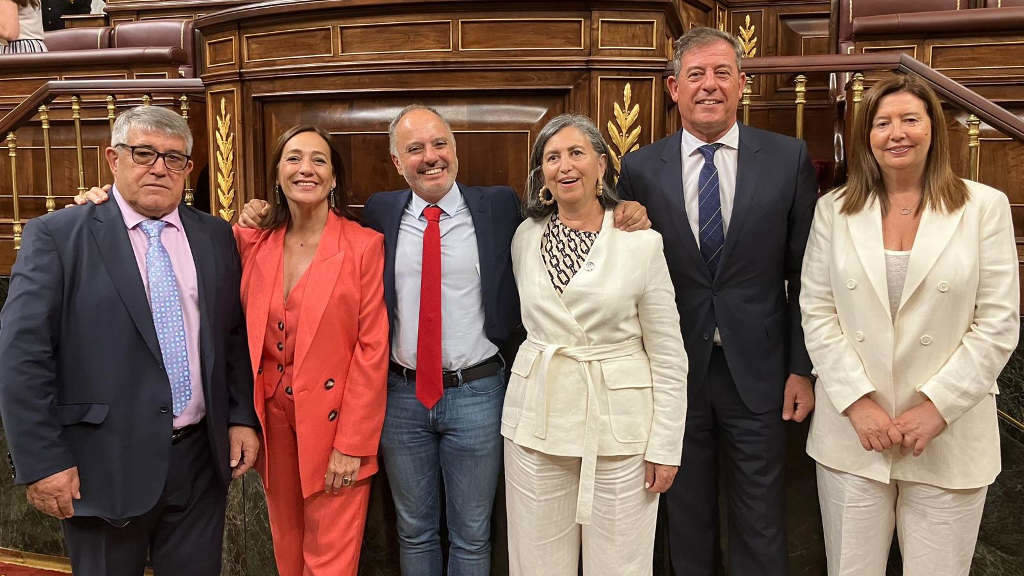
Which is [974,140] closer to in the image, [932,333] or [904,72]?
[904,72]

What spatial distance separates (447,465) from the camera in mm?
2256

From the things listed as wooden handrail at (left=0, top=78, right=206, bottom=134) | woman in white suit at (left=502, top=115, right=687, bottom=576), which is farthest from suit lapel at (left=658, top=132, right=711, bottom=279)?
wooden handrail at (left=0, top=78, right=206, bottom=134)

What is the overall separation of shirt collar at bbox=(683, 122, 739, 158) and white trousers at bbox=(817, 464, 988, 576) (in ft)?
2.98

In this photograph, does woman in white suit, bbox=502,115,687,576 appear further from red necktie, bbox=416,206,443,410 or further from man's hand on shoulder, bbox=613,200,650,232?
red necktie, bbox=416,206,443,410

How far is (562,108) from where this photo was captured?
116 inches

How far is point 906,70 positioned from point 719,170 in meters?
1.05

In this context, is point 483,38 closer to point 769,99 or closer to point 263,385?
point 263,385

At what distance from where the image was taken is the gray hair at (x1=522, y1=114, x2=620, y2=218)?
2.02m

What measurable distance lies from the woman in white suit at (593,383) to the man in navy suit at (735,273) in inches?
7.1

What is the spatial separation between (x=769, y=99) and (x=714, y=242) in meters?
3.68

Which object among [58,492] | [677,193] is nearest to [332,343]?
[58,492]

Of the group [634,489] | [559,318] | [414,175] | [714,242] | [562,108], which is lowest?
[634,489]

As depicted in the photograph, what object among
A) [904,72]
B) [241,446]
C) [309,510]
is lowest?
[309,510]

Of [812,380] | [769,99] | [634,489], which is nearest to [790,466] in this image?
[812,380]
